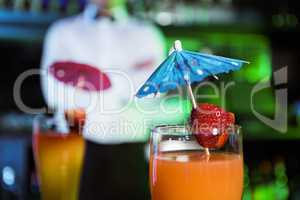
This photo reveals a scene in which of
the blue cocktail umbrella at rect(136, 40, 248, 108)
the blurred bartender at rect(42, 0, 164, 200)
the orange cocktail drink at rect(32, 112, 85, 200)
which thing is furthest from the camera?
the blurred bartender at rect(42, 0, 164, 200)

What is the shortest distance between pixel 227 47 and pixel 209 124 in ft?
5.52

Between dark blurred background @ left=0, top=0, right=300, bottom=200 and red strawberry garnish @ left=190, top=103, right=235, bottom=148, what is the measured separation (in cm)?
146

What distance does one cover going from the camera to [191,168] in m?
0.71

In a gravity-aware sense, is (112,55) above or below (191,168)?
above

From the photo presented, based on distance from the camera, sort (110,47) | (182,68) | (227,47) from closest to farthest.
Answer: (182,68), (110,47), (227,47)

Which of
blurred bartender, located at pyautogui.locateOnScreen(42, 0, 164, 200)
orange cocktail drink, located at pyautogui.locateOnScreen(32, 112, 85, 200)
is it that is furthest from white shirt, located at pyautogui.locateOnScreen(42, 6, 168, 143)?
orange cocktail drink, located at pyautogui.locateOnScreen(32, 112, 85, 200)

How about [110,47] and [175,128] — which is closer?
[175,128]

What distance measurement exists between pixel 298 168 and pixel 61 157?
1.69m

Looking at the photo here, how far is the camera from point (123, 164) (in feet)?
6.98

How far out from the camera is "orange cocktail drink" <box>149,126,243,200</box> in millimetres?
703

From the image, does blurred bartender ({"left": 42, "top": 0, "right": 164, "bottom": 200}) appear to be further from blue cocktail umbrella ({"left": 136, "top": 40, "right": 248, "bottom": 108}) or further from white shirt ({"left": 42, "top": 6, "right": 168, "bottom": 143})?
blue cocktail umbrella ({"left": 136, "top": 40, "right": 248, "bottom": 108})


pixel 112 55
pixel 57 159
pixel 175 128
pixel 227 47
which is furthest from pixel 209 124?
pixel 227 47

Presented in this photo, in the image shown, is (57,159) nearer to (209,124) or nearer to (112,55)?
(209,124)

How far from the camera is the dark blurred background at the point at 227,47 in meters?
2.19
